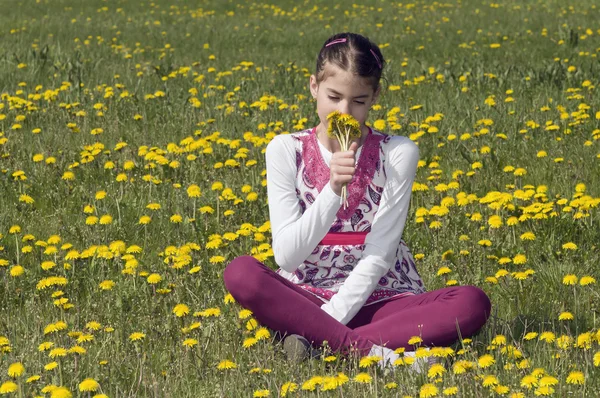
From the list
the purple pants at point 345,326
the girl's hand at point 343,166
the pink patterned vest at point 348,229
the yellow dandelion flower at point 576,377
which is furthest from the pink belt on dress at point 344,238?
the yellow dandelion flower at point 576,377

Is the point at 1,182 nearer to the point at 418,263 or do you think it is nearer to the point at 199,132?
the point at 199,132

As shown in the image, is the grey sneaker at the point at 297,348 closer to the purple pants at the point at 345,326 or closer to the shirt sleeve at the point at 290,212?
the purple pants at the point at 345,326

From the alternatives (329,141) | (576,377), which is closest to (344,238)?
(329,141)

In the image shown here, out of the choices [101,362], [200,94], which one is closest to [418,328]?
[101,362]

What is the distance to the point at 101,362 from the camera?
2840 millimetres

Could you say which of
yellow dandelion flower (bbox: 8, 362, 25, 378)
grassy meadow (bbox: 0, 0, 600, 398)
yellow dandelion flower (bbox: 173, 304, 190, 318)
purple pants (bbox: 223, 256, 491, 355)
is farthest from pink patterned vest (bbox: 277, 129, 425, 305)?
yellow dandelion flower (bbox: 8, 362, 25, 378)

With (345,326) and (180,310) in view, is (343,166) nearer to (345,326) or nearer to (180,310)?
(345,326)

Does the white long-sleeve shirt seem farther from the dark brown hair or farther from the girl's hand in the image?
the dark brown hair

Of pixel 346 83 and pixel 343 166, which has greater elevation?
pixel 346 83

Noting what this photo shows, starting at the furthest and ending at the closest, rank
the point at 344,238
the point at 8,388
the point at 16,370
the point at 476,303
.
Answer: the point at 344,238
the point at 476,303
the point at 16,370
the point at 8,388

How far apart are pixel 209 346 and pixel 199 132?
8.74 feet

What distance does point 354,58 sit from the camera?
10.8ft

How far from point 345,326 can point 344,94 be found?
0.81 m

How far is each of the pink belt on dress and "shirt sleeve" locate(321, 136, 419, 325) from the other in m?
0.08
